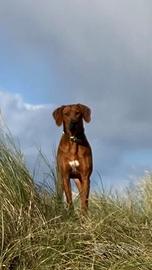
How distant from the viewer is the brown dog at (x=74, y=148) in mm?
9211

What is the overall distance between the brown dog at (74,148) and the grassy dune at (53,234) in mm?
2155

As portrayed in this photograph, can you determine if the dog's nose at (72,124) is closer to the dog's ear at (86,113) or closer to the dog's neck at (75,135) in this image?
the dog's neck at (75,135)

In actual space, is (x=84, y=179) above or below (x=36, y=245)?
above

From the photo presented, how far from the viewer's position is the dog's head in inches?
364

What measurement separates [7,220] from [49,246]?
43 cm

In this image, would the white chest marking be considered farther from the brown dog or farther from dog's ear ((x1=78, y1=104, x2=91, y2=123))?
dog's ear ((x1=78, y1=104, x2=91, y2=123))

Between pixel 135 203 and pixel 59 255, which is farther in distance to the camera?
pixel 135 203

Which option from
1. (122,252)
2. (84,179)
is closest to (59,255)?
(122,252)

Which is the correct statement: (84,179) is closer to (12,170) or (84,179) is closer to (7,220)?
(12,170)

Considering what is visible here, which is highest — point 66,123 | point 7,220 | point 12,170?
point 66,123

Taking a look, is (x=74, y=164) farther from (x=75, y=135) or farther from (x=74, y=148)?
(x=75, y=135)

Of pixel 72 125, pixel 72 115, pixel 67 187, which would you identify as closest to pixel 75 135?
pixel 72 125

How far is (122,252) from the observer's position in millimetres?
5730

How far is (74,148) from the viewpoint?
30.4 feet
